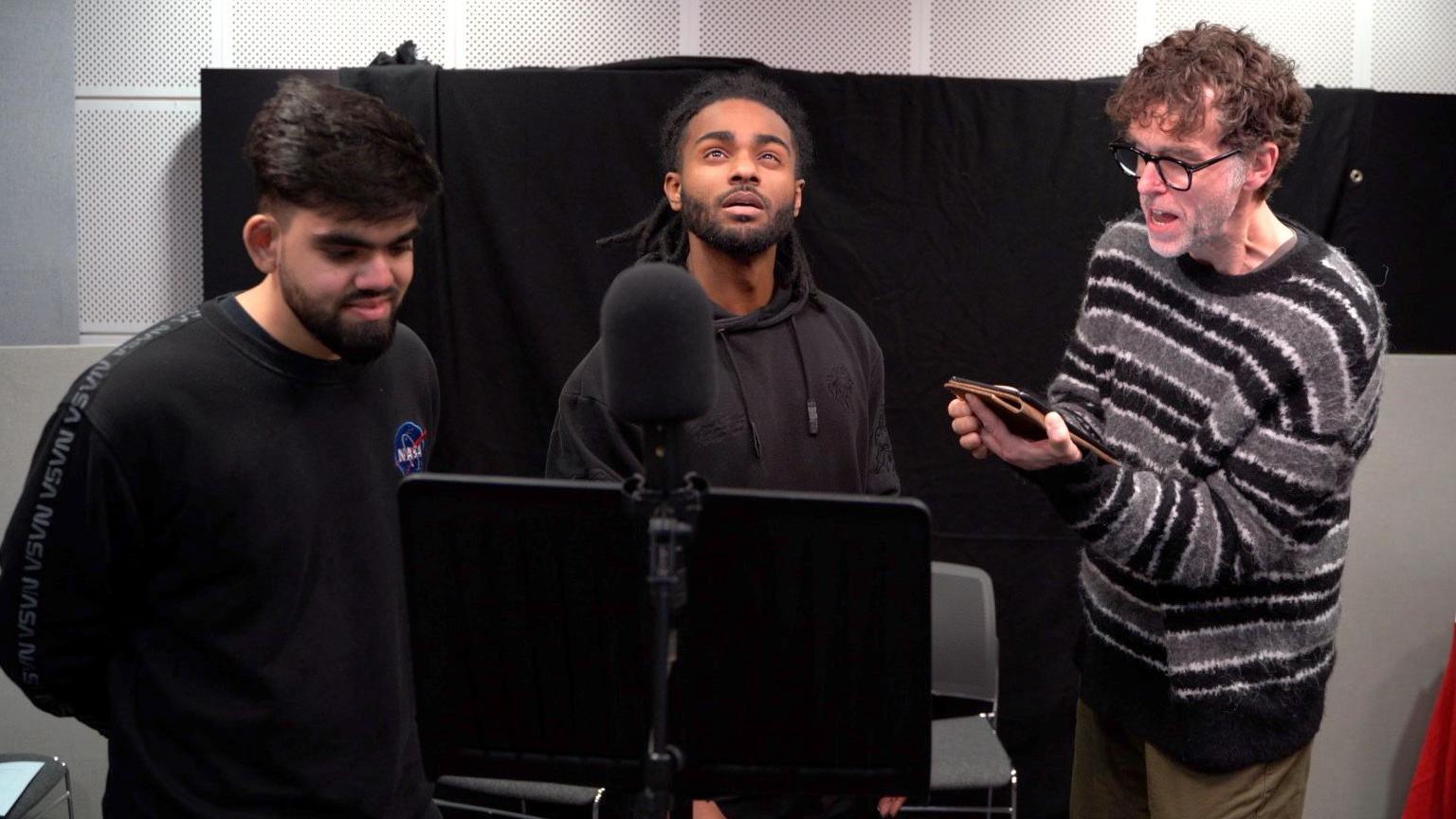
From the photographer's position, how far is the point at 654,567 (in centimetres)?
106

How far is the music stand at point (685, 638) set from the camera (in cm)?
118

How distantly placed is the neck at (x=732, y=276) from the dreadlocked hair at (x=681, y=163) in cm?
8

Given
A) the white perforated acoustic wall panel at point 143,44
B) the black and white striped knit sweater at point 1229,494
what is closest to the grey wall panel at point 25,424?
the white perforated acoustic wall panel at point 143,44

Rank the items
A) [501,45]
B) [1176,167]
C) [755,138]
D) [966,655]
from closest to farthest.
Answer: [1176,167], [755,138], [966,655], [501,45]

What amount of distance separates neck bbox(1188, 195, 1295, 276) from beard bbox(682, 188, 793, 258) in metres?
0.68

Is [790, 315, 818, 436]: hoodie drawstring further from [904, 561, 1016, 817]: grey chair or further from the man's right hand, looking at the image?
[904, 561, 1016, 817]: grey chair

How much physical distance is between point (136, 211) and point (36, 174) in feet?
0.86

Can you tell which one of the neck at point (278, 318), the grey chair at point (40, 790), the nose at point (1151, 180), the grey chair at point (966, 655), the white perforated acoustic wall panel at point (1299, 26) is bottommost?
the grey chair at point (40, 790)

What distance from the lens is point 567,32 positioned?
11.6ft

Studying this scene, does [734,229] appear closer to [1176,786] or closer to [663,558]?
[663,558]

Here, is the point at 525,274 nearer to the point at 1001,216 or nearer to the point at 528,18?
the point at 528,18

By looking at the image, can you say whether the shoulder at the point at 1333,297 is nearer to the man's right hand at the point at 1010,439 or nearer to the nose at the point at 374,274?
the man's right hand at the point at 1010,439

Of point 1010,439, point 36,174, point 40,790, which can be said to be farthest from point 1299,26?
point 40,790

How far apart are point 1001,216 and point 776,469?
1.84m
